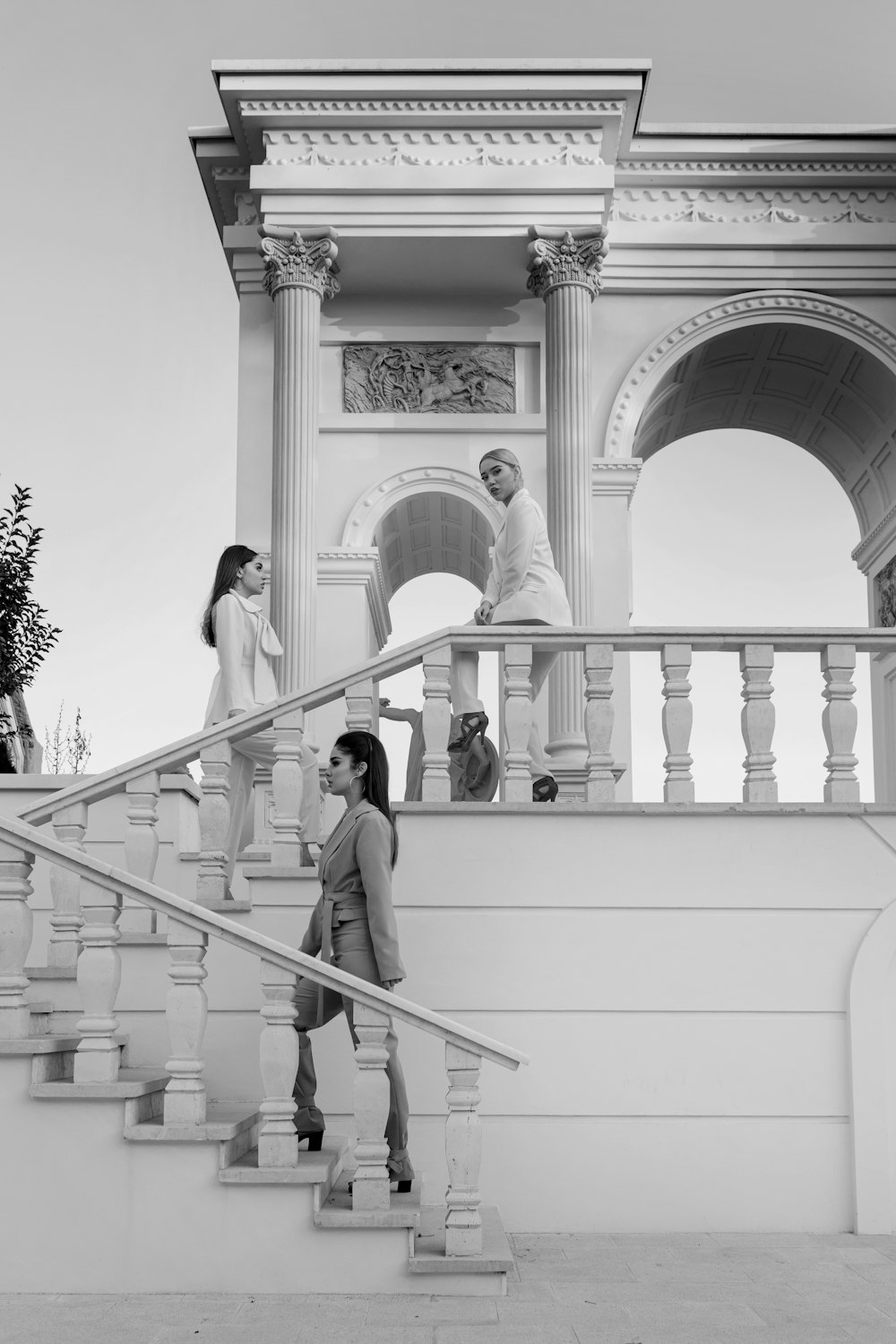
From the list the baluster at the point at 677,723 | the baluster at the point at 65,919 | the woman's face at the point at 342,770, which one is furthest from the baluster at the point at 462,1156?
the baluster at the point at 65,919

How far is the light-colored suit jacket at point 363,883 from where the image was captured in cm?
630

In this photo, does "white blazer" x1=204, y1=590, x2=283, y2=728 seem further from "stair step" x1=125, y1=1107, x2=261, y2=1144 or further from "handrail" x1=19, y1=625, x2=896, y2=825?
"stair step" x1=125, y1=1107, x2=261, y2=1144

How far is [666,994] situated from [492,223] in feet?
27.5

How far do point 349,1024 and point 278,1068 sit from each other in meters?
0.50

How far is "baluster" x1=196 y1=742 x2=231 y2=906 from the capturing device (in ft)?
24.3

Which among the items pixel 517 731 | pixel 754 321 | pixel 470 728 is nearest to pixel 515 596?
pixel 470 728

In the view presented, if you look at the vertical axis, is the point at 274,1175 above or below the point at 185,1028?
below

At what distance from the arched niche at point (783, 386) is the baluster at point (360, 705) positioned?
7251 mm

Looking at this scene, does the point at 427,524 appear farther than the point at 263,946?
Yes

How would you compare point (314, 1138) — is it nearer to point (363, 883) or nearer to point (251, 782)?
point (363, 883)

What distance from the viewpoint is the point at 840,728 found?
25.0 ft

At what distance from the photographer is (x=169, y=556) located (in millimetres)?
22859

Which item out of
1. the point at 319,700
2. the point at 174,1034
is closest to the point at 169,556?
the point at 319,700

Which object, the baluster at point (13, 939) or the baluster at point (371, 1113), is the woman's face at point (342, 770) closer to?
the baluster at point (371, 1113)
